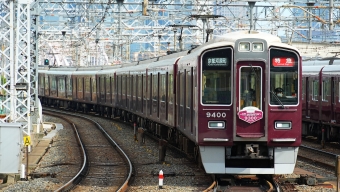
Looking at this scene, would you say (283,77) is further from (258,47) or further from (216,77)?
(216,77)

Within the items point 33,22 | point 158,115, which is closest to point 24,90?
point 158,115

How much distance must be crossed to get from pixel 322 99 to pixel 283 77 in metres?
10.5

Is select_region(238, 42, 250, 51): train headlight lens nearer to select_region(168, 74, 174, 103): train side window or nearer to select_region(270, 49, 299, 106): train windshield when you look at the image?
select_region(270, 49, 299, 106): train windshield

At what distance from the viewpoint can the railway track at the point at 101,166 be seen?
1410 cm

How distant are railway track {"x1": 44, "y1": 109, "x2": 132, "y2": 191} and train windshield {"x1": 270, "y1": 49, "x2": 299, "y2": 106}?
2.99 metres

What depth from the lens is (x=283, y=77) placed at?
13.1 meters

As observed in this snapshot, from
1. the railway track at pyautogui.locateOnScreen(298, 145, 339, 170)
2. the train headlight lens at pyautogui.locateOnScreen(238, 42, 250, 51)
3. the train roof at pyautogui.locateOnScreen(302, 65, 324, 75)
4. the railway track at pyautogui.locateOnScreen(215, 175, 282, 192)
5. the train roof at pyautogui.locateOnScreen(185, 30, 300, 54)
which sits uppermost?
the train roof at pyautogui.locateOnScreen(185, 30, 300, 54)

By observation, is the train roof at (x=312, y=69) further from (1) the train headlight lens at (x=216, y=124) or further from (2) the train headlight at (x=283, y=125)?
(1) the train headlight lens at (x=216, y=124)

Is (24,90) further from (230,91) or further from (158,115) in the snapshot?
(230,91)

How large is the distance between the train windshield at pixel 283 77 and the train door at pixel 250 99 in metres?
0.19

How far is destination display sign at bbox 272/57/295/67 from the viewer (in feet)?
43.0

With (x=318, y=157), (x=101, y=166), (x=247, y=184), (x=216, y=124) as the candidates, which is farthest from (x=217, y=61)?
(x=318, y=157)

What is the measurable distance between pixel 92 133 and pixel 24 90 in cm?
807

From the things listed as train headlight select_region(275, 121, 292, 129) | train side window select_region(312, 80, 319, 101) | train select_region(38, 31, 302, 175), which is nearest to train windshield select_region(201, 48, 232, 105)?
train select_region(38, 31, 302, 175)
